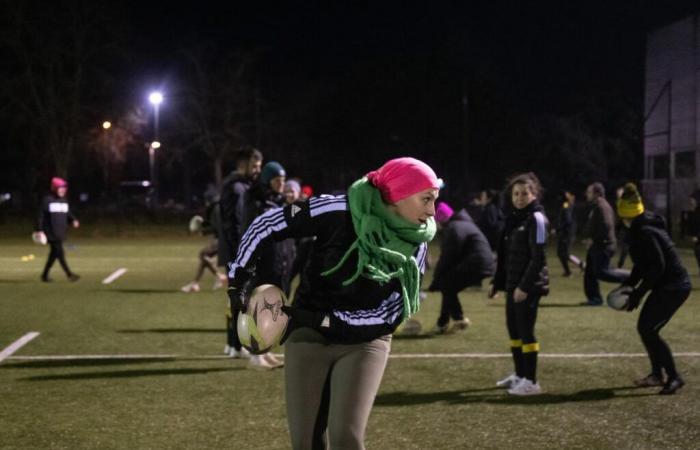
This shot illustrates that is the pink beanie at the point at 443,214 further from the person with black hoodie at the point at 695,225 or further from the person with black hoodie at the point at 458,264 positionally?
the person with black hoodie at the point at 695,225

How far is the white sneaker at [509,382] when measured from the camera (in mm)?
8207

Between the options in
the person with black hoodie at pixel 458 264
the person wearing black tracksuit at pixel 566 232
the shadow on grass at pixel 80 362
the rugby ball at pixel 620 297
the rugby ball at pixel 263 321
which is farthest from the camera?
the person wearing black tracksuit at pixel 566 232

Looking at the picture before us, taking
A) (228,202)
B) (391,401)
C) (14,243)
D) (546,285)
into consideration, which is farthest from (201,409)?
(14,243)

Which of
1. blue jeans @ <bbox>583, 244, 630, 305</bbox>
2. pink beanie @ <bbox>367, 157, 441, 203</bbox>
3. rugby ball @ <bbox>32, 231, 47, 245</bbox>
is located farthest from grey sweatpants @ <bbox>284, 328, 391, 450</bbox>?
rugby ball @ <bbox>32, 231, 47, 245</bbox>

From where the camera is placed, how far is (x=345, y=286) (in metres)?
4.46

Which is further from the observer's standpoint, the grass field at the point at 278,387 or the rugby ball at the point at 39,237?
the rugby ball at the point at 39,237

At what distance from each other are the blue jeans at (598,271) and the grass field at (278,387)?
0.47 metres

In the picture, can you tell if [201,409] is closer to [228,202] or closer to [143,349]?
[228,202]

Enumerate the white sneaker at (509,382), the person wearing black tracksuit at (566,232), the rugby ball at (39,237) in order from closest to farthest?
the white sneaker at (509,382) → the rugby ball at (39,237) → the person wearing black tracksuit at (566,232)

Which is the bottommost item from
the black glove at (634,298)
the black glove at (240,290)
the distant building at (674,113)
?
the black glove at (634,298)

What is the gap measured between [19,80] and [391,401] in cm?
4361

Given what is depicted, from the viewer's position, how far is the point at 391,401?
25.8 ft

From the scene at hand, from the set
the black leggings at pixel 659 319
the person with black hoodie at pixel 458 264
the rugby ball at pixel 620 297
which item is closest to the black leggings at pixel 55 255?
the person with black hoodie at pixel 458 264

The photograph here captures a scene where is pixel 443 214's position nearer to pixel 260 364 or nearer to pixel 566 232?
pixel 260 364
